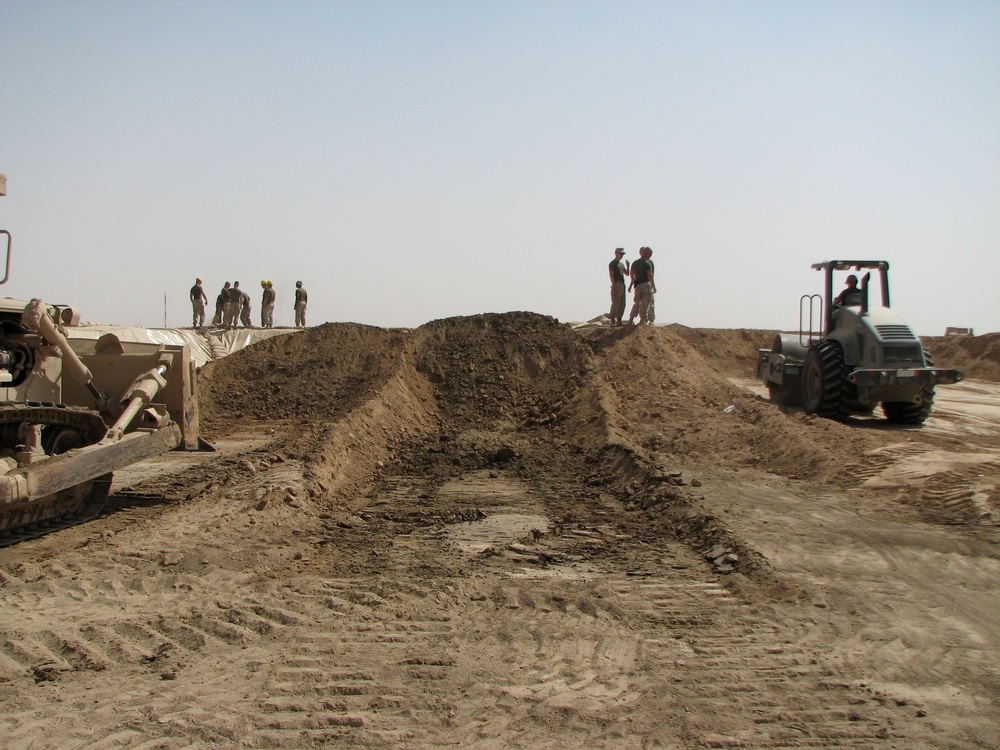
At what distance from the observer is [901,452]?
1070cm

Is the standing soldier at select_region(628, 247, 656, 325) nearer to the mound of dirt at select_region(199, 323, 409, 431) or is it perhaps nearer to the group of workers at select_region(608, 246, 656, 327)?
the group of workers at select_region(608, 246, 656, 327)

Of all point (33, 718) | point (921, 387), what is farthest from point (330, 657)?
point (921, 387)

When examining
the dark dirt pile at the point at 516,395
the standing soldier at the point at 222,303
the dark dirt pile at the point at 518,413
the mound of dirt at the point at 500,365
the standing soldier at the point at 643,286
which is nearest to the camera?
the dark dirt pile at the point at 518,413

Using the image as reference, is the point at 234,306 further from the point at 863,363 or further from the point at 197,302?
the point at 863,363

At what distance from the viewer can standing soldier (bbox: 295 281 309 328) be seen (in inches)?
1153

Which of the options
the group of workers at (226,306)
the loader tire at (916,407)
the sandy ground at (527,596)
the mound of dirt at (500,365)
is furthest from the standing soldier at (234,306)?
the loader tire at (916,407)

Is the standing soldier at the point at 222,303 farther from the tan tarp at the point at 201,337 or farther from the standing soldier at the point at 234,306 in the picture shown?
the tan tarp at the point at 201,337

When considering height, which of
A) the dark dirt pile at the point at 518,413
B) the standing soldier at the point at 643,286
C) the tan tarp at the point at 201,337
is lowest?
the dark dirt pile at the point at 518,413

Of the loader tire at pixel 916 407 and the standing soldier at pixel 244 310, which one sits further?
the standing soldier at pixel 244 310

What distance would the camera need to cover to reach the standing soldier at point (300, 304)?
2928cm

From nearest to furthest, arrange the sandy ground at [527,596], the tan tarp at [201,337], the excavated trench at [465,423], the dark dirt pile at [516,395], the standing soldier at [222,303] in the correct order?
the sandy ground at [527,596] < the excavated trench at [465,423] < the dark dirt pile at [516,395] < the tan tarp at [201,337] < the standing soldier at [222,303]

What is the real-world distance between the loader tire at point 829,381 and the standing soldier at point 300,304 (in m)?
19.2

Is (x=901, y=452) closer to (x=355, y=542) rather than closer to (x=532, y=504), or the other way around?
(x=532, y=504)

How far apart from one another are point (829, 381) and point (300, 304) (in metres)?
19.9
